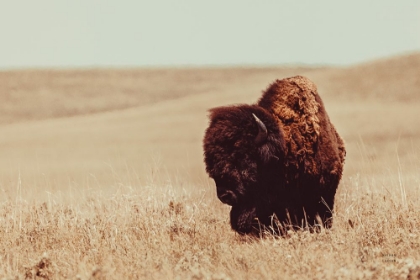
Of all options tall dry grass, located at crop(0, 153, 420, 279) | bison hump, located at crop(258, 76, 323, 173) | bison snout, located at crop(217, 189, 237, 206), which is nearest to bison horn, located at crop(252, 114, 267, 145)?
bison hump, located at crop(258, 76, 323, 173)

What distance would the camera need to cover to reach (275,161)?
5969mm

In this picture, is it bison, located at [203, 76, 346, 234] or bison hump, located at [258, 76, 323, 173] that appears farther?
bison hump, located at [258, 76, 323, 173]

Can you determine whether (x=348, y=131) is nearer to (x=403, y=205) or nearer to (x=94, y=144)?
(x=94, y=144)

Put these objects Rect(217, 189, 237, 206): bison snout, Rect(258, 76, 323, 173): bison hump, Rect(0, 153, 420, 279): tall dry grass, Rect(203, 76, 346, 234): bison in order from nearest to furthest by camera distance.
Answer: Rect(0, 153, 420, 279): tall dry grass < Rect(217, 189, 237, 206): bison snout < Rect(203, 76, 346, 234): bison < Rect(258, 76, 323, 173): bison hump

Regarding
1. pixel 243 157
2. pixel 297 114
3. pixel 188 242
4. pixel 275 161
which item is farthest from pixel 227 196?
pixel 297 114

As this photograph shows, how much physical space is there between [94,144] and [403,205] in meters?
23.0

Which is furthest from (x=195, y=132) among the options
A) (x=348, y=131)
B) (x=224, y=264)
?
(x=224, y=264)

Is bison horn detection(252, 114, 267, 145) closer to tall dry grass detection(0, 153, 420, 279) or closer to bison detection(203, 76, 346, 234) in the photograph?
bison detection(203, 76, 346, 234)

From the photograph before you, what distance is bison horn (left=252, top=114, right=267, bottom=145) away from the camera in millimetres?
5801

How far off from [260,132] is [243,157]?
0.28 meters

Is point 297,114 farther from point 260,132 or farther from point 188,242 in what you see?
point 188,242

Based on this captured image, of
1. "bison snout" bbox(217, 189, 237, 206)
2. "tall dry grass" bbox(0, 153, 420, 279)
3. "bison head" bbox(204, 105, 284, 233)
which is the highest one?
"bison head" bbox(204, 105, 284, 233)

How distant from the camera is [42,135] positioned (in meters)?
31.8

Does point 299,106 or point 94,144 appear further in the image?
point 94,144
